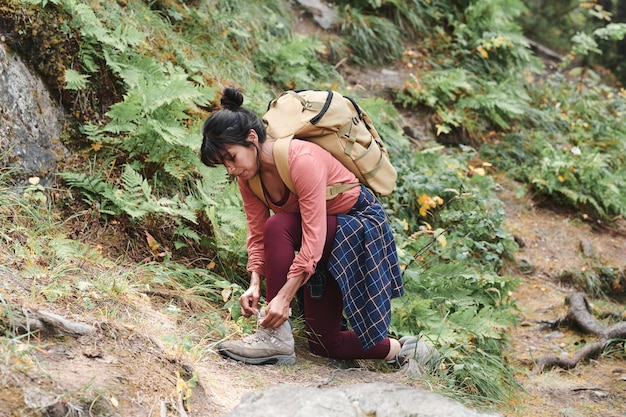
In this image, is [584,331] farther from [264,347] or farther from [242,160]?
[242,160]

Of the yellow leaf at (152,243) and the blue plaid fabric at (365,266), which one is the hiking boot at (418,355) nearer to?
the blue plaid fabric at (365,266)

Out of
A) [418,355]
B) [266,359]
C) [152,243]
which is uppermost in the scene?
[152,243]

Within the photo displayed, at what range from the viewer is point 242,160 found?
351cm

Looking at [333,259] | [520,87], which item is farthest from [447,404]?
[520,87]

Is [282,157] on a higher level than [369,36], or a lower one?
higher

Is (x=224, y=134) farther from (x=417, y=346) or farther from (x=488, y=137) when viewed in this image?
(x=488, y=137)

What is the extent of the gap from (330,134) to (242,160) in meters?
0.55

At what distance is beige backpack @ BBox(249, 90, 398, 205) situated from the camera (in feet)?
12.0

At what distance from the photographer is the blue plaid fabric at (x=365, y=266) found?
12.4 ft

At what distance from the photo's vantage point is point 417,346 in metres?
4.25

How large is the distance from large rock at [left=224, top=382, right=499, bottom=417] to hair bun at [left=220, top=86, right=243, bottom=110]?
157cm

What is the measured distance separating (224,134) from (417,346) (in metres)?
1.86

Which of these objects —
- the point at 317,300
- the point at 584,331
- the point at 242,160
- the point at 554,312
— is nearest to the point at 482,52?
the point at 554,312

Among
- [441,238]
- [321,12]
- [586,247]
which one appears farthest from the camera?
[321,12]
